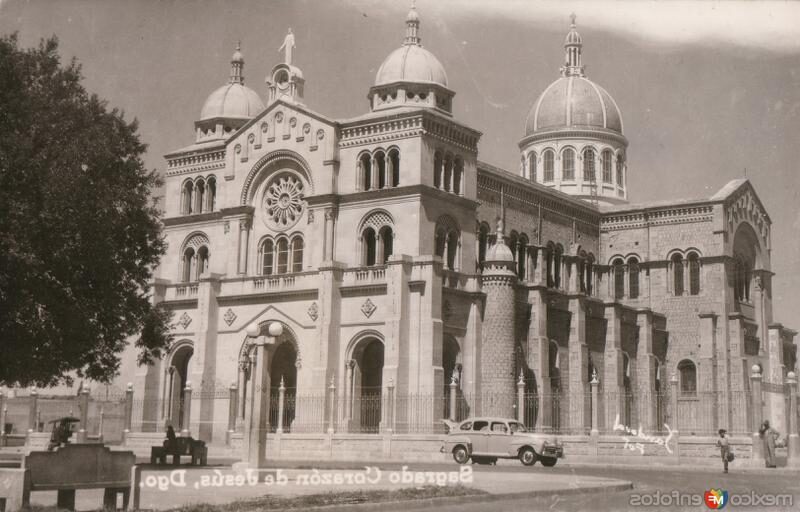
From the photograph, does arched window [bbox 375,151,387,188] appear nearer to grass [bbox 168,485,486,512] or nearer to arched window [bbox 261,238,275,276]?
arched window [bbox 261,238,275,276]

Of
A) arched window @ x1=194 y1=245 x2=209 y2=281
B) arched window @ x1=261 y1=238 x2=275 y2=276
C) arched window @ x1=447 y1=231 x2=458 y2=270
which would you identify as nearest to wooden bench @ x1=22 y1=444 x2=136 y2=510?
arched window @ x1=447 y1=231 x2=458 y2=270

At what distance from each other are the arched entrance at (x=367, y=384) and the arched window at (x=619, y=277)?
65.1ft

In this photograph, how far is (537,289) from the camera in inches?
1919

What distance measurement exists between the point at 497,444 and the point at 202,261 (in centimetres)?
2383

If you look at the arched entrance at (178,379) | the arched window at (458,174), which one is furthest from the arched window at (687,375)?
the arched entrance at (178,379)

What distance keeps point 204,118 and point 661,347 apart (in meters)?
27.4

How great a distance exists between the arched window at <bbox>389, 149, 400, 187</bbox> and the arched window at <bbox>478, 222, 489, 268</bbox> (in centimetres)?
587

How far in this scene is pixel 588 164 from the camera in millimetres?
69188

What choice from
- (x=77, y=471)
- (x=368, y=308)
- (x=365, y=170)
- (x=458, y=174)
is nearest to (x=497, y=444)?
(x=368, y=308)

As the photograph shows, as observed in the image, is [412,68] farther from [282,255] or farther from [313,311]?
[313,311]

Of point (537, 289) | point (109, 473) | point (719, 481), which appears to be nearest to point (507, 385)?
point (537, 289)

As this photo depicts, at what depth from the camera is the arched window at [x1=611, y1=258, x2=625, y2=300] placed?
5991 centimetres

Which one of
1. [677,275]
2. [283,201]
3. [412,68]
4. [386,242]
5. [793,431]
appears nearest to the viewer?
[793,431]

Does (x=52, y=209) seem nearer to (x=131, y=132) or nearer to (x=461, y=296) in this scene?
(x=131, y=132)
